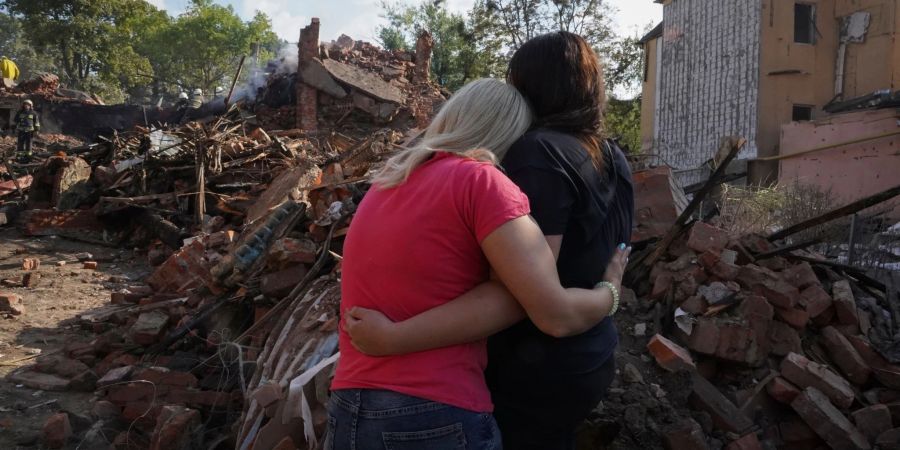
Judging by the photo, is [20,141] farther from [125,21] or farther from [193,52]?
[193,52]

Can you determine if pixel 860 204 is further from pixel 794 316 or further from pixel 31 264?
pixel 31 264

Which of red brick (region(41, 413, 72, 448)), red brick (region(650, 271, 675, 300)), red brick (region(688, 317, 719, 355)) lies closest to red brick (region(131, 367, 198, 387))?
red brick (region(41, 413, 72, 448))

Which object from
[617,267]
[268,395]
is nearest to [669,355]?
[617,267]

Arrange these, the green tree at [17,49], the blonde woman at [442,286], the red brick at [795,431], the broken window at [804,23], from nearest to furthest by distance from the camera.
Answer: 1. the blonde woman at [442,286]
2. the red brick at [795,431]
3. the broken window at [804,23]
4. the green tree at [17,49]

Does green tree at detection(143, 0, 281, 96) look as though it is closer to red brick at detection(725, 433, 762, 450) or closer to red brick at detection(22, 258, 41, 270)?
red brick at detection(22, 258, 41, 270)

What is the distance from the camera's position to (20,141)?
1606 centimetres

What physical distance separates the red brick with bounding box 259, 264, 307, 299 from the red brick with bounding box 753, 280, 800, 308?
2.89 metres

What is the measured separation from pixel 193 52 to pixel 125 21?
31.2 ft

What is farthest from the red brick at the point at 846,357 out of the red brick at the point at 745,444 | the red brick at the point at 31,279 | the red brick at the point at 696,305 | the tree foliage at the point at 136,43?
the tree foliage at the point at 136,43

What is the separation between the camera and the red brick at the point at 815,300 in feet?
12.7

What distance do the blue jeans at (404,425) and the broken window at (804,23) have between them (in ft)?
56.7

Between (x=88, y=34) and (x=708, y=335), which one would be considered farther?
(x=88, y=34)

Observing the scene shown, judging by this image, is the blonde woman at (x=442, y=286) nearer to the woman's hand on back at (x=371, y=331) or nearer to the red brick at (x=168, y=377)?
the woman's hand on back at (x=371, y=331)

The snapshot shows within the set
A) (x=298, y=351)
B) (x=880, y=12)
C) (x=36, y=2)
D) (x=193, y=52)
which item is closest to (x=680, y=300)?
(x=298, y=351)
